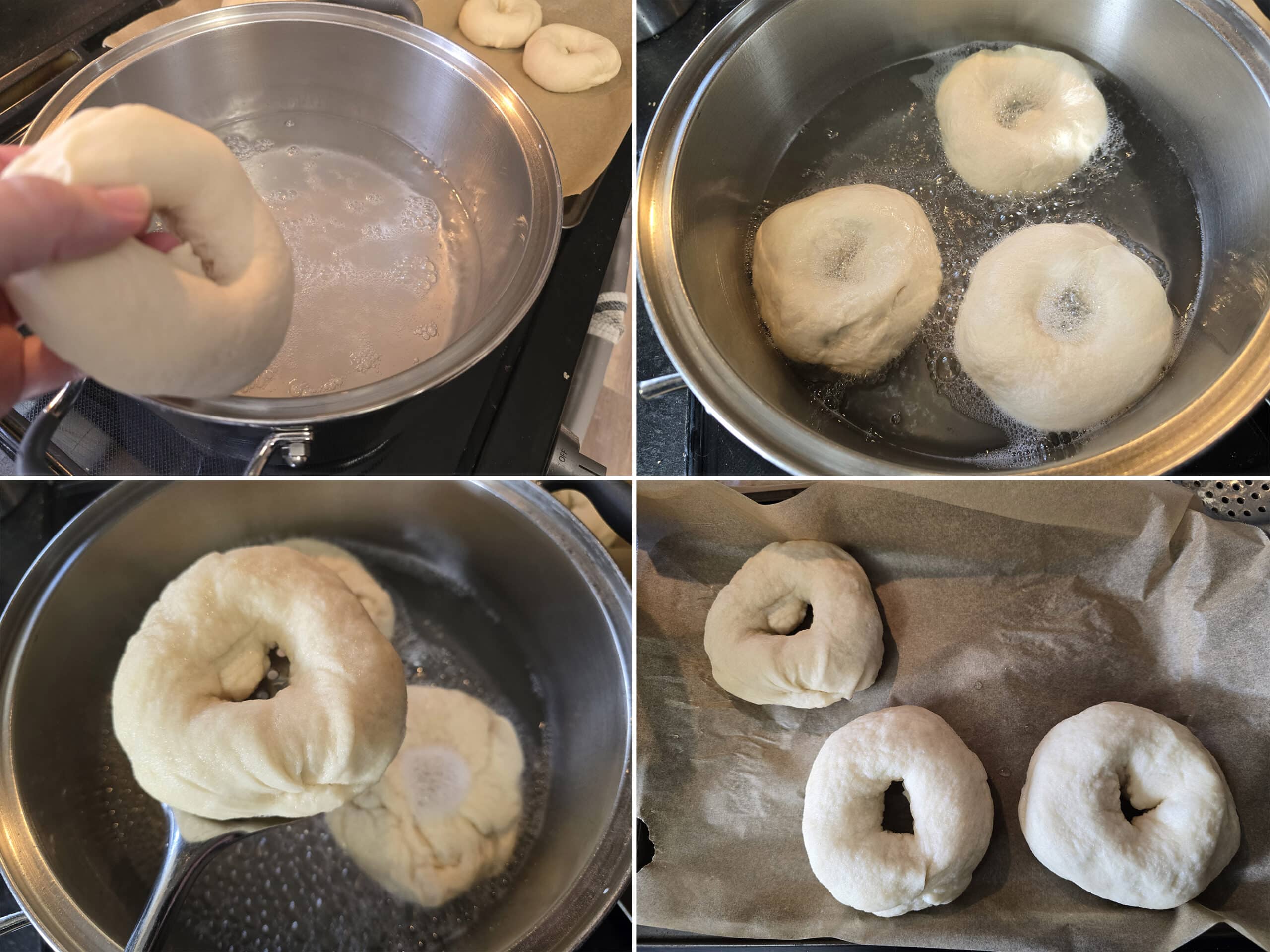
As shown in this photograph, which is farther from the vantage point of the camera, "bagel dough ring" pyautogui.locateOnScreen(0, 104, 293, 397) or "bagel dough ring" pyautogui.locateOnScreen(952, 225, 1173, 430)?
"bagel dough ring" pyautogui.locateOnScreen(952, 225, 1173, 430)

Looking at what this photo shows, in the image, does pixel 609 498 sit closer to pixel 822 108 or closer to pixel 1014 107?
pixel 822 108

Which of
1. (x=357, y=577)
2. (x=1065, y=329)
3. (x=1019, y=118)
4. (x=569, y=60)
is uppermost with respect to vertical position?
(x=569, y=60)

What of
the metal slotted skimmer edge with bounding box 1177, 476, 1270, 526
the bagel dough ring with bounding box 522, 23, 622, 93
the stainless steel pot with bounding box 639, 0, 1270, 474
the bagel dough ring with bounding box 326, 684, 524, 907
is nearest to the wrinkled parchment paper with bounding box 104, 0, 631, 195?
the bagel dough ring with bounding box 522, 23, 622, 93

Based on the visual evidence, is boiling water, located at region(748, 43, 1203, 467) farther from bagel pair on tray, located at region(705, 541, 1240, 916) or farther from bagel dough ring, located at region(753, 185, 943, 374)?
bagel pair on tray, located at region(705, 541, 1240, 916)

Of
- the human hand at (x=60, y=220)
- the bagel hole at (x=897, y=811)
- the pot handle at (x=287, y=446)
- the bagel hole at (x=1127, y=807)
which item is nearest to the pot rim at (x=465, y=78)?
the pot handle at (x=287, y=446)

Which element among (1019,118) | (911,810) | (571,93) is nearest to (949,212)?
(1019,118)

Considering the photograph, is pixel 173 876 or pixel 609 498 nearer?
pixel 173 876
